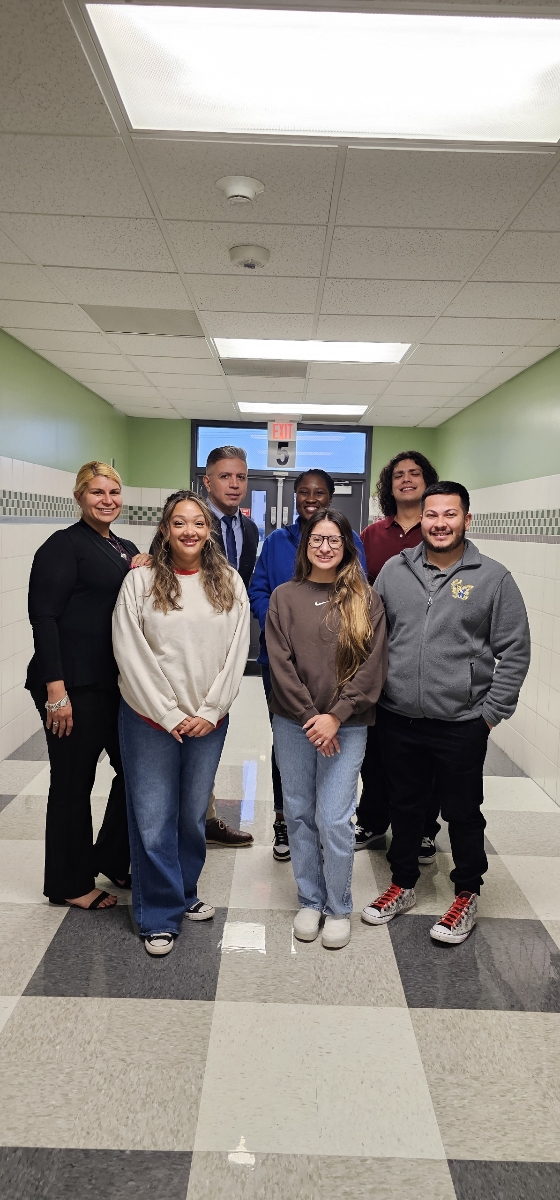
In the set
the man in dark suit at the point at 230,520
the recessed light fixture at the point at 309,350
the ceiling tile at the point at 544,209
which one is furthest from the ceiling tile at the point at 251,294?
the ceiling tile at the point at 544,209

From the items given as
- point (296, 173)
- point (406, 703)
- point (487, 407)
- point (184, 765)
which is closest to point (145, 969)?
point (184, 765)

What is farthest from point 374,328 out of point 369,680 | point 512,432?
point 369,680

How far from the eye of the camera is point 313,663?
8.21 feet

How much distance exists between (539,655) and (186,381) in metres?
3.36

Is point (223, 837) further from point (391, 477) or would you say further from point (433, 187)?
point (433, 187)

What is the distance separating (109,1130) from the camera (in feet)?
5.67

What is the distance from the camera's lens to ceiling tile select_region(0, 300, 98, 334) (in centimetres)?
391

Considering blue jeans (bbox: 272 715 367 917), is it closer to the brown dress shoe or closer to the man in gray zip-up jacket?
the man in gray zip-up jacket

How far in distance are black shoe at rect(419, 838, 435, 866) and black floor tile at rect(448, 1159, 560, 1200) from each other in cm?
154

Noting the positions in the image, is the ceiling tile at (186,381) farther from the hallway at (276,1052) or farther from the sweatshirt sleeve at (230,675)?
the hallway at (276,1052)

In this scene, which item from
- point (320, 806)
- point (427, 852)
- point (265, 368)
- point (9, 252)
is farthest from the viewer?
point (265, 368)

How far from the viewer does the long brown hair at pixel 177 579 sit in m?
2.37

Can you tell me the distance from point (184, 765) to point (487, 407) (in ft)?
14.4

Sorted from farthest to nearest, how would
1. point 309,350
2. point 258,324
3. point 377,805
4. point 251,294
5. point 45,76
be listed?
point 309,350 < point 258,324 < point 251,294 < point 377,805 < point 45,76
